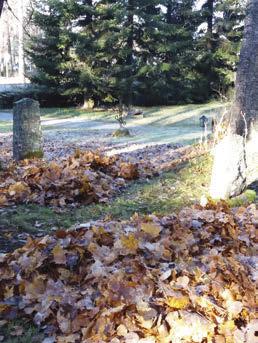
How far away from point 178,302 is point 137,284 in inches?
13.1

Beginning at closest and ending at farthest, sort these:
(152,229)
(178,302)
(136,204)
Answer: (178,302) < (152,229) < (136,204)

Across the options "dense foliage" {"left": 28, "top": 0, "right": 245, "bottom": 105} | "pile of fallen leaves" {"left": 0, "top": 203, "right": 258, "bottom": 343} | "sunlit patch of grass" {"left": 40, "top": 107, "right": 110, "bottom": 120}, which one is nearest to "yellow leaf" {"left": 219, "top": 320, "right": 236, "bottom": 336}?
"pile of fallen leaves" {"left": 0, "top": 203, "right": 258, "bottom": 343}

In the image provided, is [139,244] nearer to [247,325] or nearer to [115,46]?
[247,325]

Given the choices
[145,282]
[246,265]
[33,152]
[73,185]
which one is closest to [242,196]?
[73,185]

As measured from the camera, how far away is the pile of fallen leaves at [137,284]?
2.61 metres

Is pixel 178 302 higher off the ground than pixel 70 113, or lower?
higher

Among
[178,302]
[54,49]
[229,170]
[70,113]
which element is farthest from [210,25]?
[178,302]

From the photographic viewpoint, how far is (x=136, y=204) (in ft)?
19.1

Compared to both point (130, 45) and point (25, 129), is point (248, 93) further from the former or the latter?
point (130, 45)

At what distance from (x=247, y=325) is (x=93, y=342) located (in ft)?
3.03

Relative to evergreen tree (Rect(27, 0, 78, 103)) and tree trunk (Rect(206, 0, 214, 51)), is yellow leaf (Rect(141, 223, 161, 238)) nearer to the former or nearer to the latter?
evergreen tree (Rect(27, 0, 78, 103))

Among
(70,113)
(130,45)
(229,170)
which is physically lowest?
(70,113)

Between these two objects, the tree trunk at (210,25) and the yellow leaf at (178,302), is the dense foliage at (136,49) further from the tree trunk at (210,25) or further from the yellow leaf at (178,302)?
the yellow leaf at (178,302)

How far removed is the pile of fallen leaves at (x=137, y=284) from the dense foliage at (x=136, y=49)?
66.8 ft
